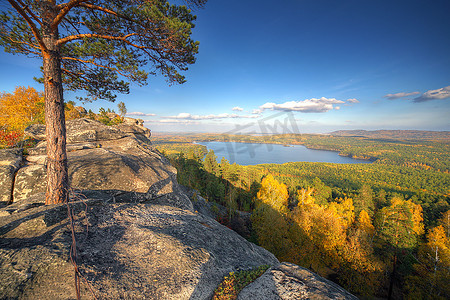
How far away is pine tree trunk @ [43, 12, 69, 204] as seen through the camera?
4.29m

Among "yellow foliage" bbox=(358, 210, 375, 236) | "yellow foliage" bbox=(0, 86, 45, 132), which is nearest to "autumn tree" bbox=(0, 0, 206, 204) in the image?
"yellow foliage" bbox=(0, 86, 45, 132)

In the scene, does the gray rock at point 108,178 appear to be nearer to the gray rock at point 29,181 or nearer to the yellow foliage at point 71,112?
the gray rock at point 29,181

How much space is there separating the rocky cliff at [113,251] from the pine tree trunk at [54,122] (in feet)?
2.07

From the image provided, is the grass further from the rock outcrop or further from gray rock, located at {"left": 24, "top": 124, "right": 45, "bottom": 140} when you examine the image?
gray rock, located at {"left": 24, "top": 124, "right": 45, "bottom": 140}

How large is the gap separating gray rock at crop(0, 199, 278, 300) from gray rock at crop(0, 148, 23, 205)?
248 centimetres

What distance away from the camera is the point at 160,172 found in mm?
8445

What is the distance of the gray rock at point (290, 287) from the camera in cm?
304

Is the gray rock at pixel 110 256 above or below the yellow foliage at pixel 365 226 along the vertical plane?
above

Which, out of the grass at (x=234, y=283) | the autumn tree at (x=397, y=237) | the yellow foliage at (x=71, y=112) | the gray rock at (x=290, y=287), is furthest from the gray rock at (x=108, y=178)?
the autumn tree at (x=397, y=237)

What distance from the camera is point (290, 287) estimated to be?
129 inches

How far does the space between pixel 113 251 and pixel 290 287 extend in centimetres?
372

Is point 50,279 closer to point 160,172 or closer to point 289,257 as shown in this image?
point 160,172

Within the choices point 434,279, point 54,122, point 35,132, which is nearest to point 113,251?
point 54,122

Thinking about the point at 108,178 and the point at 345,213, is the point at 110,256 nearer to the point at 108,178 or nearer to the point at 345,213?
the point at 108,178
